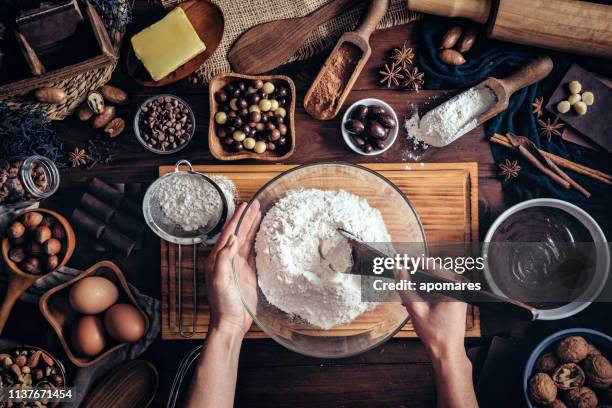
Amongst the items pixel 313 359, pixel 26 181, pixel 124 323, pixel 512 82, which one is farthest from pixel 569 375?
pixel 26 181

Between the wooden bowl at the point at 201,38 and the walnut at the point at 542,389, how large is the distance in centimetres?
151

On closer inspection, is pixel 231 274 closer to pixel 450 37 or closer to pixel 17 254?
pixel 17 254

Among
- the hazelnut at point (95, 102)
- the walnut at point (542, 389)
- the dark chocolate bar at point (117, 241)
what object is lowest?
the walnut at point (542, 389)

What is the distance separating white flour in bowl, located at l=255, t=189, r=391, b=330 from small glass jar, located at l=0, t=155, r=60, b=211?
0.75 meters

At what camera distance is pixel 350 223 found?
1.38 meters

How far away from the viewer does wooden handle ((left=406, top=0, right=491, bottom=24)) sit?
1562 mm

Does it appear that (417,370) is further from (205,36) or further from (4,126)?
(4,126)

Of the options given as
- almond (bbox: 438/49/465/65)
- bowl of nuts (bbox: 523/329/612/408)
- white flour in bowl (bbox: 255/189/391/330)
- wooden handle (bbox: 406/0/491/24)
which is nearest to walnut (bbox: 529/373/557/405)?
bowl of nuts (bbox: 523/329/612/408)

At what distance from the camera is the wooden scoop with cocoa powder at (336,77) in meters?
1.58

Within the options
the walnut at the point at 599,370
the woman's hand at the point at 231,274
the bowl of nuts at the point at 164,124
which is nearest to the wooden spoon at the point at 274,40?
the bowl of nuts at the point at 164,124

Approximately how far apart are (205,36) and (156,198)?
578 mm

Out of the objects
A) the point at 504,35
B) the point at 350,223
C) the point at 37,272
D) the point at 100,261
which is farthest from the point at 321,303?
the point at 504,35

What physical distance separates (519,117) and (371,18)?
24.5 inches

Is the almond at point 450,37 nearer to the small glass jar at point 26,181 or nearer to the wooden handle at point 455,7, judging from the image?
the wooden handle at point 455,7
